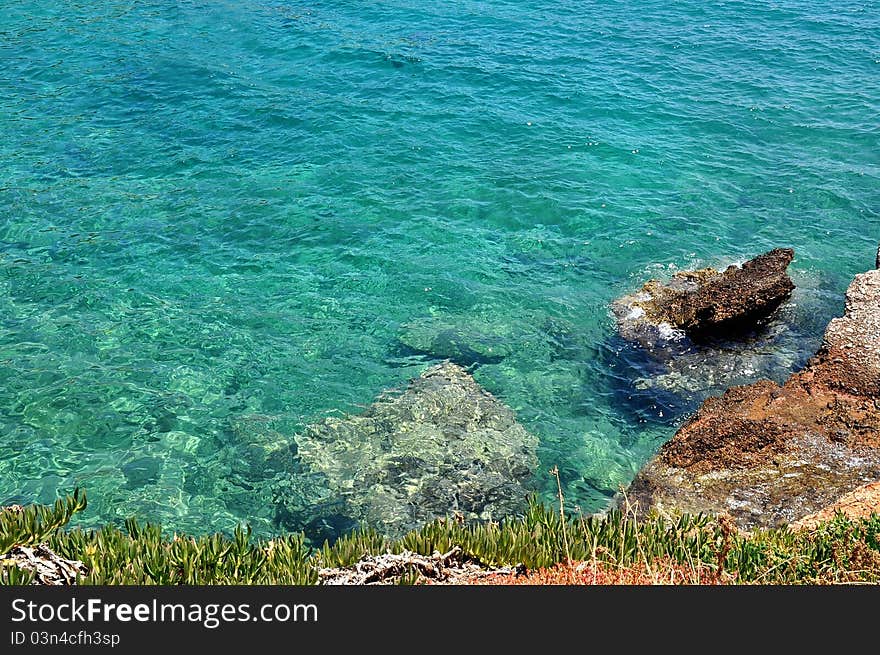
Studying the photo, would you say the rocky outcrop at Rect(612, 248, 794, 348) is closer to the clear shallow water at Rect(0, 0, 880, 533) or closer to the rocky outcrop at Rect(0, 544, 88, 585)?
the clear shallow water at Rect(0, 0, 880, 533)

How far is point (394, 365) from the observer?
14.8 m

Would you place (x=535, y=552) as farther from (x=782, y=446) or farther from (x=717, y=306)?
(x=717, y=306)

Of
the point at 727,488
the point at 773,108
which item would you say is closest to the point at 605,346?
the point at 727,488

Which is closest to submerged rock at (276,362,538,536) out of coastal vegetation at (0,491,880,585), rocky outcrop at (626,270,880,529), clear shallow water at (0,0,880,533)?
clear shallow water at (0,0,880,533)

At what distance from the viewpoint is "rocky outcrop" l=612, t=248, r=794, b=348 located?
1472 cm

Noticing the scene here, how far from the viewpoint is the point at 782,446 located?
11.1m

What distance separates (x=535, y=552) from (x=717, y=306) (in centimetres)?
820

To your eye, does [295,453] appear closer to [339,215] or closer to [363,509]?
[363,509]

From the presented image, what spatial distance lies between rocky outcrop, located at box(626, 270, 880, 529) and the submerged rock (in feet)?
7.10

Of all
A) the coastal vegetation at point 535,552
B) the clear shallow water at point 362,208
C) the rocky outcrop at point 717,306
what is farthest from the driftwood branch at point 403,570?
the rocky outcrop at point 717,306

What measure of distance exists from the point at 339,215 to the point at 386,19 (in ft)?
53.9

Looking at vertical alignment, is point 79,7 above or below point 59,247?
above

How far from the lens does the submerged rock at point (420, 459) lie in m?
11.8

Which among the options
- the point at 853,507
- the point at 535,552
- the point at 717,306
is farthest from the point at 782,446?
the point at 535,552
